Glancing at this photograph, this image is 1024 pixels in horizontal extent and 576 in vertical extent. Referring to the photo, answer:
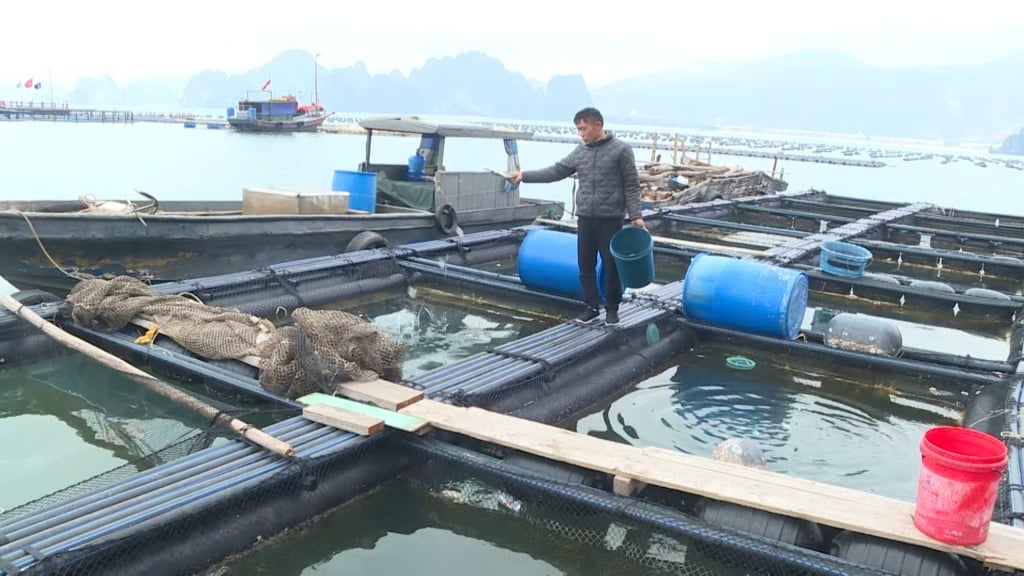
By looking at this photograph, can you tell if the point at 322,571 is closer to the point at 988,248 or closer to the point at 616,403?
the point at 616,403

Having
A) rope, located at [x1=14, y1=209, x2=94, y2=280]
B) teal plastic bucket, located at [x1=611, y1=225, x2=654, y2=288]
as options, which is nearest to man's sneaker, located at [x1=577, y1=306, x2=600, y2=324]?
teal plastic bucket, located at [x1=611, y1=225, x2=654, y2=288]

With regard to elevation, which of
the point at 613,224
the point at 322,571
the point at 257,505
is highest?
the point at 613,224

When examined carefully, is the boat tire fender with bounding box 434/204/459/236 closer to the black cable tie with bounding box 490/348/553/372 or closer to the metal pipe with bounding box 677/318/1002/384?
the metal pipe with bounding box 677/318/1002/384

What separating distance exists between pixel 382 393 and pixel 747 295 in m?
4.01

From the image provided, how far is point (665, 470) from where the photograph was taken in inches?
167

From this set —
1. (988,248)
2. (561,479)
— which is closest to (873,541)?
(561,479)

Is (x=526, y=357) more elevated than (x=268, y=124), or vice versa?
(x=268, y=124)

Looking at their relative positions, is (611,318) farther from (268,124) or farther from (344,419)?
(268,124)

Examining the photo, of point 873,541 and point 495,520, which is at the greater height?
point 873,541

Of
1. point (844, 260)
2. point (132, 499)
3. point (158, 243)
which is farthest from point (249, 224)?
point (844, 260)

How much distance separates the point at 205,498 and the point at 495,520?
1.66m

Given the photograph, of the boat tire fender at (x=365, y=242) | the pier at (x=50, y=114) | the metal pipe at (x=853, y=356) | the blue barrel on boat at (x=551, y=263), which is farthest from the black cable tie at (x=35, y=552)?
the pier at (x=50, y=114)

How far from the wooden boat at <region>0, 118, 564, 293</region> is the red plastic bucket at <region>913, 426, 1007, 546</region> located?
5.83 metres

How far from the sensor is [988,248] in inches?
596
